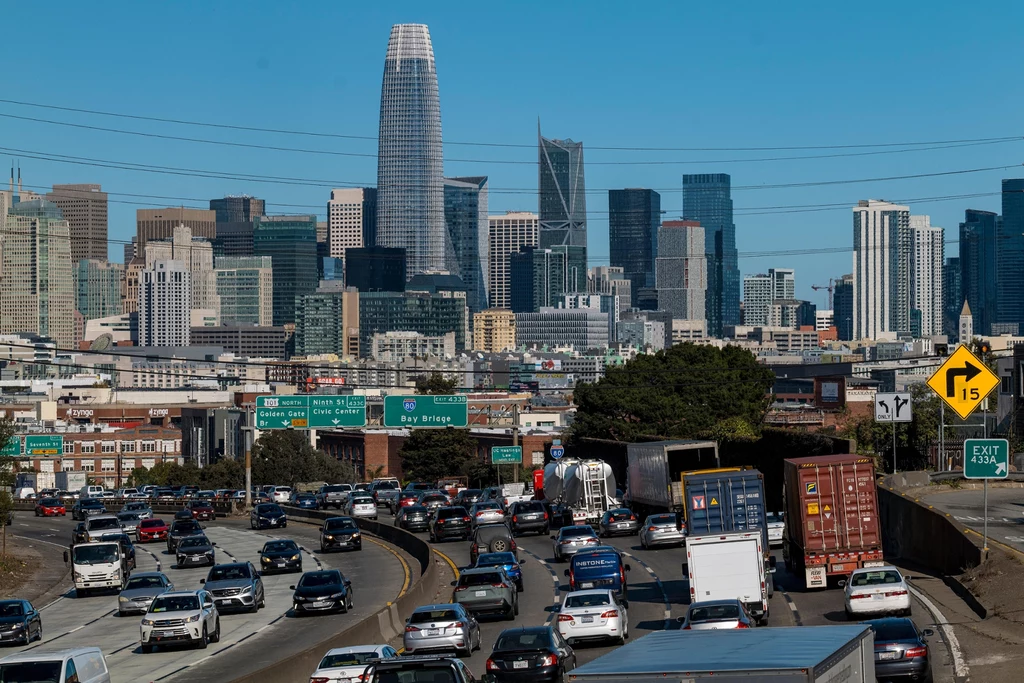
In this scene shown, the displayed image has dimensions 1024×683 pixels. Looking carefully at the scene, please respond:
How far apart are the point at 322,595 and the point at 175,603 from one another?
19.1ft

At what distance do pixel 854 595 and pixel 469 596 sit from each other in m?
9.69

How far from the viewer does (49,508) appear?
100 meters

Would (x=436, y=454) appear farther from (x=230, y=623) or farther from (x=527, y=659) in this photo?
(x=527, y=659)

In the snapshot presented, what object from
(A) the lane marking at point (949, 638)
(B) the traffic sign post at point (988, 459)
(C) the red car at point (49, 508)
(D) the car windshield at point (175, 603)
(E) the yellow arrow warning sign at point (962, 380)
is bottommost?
(C) the red car at point (49, 508)

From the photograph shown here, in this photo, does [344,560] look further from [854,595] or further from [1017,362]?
[1017,362]

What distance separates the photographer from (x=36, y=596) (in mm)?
Answer: 55719

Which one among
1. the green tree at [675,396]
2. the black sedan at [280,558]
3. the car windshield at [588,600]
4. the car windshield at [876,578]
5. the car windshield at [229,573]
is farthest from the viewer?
the green tree at [675,396]

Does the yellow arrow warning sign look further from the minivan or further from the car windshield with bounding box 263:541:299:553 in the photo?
the car windshield with bounding box 263:541:299:553

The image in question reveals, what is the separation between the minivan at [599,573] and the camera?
39.2 meters

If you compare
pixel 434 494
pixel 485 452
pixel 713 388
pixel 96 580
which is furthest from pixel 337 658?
pixel 485 452

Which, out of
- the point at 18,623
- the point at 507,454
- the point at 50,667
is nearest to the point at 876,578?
the point at 50,667

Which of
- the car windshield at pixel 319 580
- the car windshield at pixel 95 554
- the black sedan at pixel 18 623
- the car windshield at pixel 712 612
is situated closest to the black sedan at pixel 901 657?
the car windshield at pixel 712 612

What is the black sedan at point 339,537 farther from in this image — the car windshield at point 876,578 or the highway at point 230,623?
the car windshield at point 876,578

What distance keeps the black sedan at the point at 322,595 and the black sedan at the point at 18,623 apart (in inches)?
267
